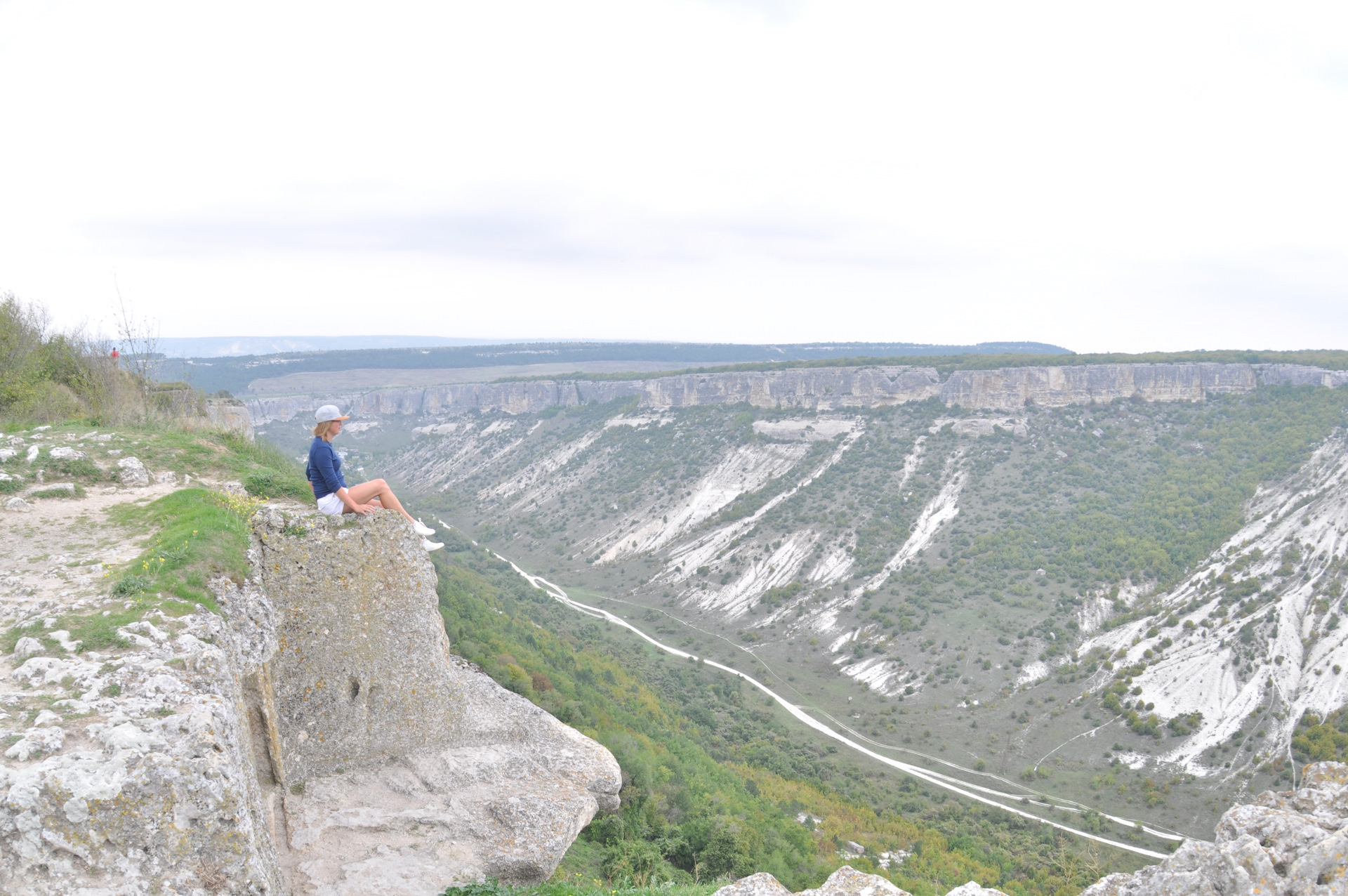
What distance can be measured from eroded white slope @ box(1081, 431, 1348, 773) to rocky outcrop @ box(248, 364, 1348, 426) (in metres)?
23.9

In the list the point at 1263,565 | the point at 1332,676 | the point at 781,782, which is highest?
the point at 1263,565

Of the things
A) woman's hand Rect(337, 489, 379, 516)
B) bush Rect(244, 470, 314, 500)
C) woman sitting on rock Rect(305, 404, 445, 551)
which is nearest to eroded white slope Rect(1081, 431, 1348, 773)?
woman sitting on rock Rect(305, 404, 445, 551)

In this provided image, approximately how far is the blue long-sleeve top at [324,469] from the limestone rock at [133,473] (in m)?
3.45

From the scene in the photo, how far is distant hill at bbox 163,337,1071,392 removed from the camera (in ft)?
455

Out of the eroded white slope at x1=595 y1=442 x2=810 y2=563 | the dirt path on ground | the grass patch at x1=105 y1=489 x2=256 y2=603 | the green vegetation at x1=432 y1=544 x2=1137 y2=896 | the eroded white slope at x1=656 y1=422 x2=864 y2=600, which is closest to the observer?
the dirt path on ground

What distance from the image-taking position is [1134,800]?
25.9 m

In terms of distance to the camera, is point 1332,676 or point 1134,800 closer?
point 1134,800

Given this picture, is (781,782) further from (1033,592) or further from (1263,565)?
(1263,565)

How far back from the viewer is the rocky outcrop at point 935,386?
201ft

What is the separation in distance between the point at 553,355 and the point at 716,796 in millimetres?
162320

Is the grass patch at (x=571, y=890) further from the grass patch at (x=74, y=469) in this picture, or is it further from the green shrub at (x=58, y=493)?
the grass patch at (x=74, y=469)

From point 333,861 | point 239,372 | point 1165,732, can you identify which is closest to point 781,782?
point 1165,732

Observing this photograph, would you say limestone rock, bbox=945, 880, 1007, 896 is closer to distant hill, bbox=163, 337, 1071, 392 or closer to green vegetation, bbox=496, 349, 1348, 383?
green vegetation, bbox=496, 349, 1348, 383

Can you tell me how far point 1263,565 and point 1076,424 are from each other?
94.3 ft
